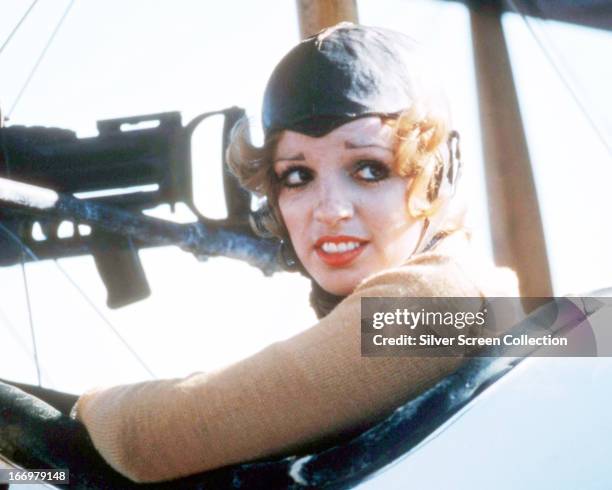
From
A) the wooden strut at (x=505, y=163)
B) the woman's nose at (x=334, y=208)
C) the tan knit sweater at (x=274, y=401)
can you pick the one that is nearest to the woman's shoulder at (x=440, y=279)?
the tan knit sweater at (x=274, y=401)

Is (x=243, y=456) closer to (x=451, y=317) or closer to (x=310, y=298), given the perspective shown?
(x=451, y=317)

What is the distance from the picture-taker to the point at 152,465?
53 cm

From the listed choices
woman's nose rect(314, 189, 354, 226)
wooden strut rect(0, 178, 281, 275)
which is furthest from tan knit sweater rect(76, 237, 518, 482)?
wooden strut rect(0, 178, 281, 275)

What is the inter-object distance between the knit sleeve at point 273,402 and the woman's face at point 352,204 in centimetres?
21

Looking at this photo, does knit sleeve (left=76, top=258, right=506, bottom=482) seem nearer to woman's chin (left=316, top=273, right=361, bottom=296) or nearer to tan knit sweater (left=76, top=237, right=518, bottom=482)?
tan knit sweater (left=76, top=237, right=518, bottom=482)

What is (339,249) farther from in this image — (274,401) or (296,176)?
(274,401)

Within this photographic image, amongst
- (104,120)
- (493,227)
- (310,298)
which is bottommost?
(310,298)

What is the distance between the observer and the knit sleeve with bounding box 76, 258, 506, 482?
0.51 metres

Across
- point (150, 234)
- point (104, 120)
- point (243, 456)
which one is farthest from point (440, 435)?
point (104, 120)

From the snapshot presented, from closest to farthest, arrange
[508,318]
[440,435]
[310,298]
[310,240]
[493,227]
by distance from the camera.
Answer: [440,435] < [508,318] < [310,240] < [310,298] < [493,227]

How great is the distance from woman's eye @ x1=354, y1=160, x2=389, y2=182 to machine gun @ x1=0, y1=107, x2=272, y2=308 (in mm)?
1135

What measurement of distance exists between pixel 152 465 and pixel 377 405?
0.57 feet

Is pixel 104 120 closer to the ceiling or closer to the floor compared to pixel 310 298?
closer to the ceiling

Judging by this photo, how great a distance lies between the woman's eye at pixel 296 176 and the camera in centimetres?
80
